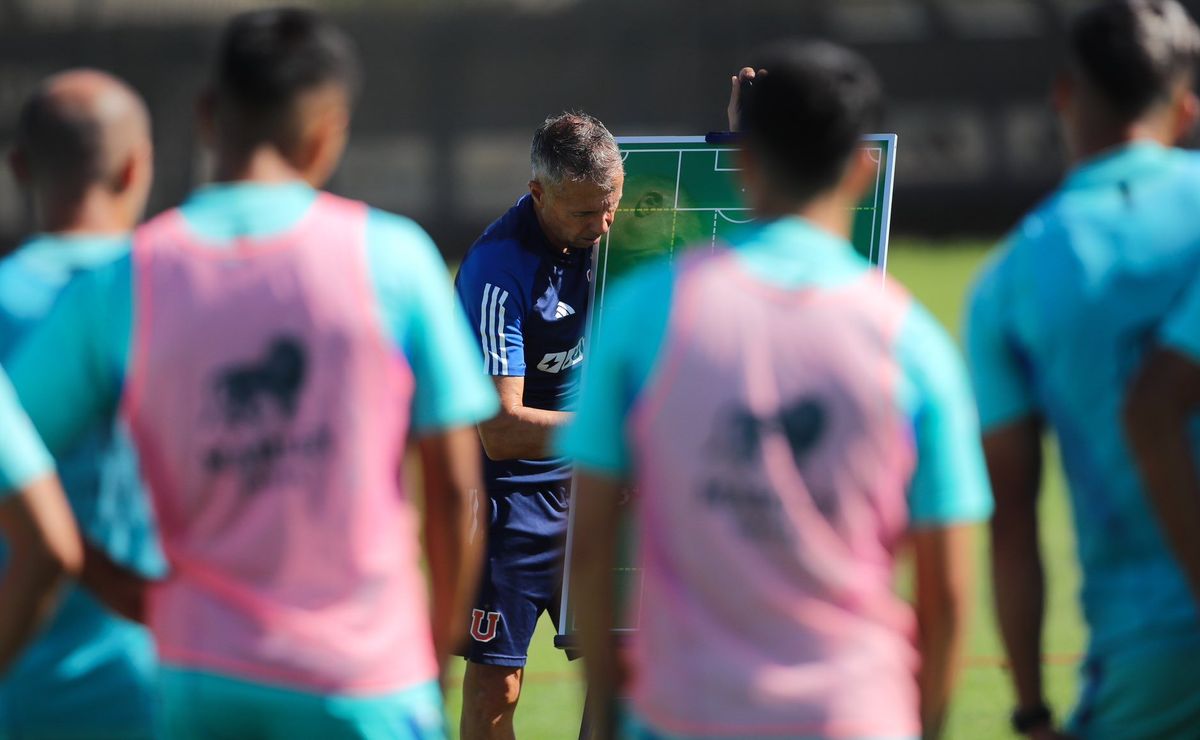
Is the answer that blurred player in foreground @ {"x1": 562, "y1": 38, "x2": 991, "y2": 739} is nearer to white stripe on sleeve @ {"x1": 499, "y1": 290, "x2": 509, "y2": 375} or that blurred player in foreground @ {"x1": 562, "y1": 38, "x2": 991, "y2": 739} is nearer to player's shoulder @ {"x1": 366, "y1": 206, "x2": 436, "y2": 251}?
player's shoulder @ {"x1": 366, "y1": 206, "x2": 436, "y2": 251}

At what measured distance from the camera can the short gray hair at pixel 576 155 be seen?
5.23 m

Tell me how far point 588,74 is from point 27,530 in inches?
947

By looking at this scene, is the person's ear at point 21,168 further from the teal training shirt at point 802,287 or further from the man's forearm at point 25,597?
the teal training shirt at point 802,287

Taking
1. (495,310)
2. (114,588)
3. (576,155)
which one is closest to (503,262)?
(495,310)

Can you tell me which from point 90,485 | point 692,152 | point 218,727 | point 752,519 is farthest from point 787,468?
point 692,152

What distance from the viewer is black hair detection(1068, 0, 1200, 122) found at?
115 inches

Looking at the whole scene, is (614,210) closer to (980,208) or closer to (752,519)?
(752,519)

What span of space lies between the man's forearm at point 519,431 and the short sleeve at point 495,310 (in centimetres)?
13

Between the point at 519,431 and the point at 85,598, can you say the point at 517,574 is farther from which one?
the point at 85,598

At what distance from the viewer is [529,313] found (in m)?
5.38

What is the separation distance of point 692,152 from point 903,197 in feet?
71.5

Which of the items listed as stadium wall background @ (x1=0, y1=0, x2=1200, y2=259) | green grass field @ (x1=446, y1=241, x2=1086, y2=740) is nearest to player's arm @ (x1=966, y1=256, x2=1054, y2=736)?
green grass field @ (x1=446, y1=241, x2=1086, y2=740)

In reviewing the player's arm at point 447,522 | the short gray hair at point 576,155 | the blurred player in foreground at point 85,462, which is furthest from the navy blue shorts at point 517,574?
the blurred player in foreground at point 85,462

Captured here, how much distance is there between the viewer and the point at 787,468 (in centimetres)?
254
